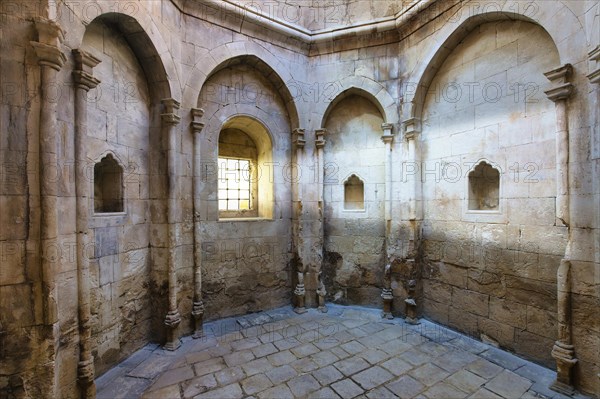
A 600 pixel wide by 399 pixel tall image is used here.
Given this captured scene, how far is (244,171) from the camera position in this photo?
212 inches

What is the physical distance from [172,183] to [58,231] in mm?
1492

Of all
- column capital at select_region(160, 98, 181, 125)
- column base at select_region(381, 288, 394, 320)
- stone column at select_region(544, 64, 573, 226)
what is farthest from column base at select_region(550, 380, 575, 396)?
column capital at select_region(160, 98, 181, 125)

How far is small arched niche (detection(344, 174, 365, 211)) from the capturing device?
525cm

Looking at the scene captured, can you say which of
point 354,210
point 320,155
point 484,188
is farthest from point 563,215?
point 320,155

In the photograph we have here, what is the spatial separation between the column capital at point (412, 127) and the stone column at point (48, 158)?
4.30m

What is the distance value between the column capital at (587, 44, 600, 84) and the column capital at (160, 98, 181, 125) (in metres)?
4.45

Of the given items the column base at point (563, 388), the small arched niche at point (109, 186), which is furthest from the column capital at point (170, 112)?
the column base at point (563, 388)

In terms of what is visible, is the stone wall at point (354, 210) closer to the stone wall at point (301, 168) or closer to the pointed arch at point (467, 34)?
the stone wall at point (301, 168)

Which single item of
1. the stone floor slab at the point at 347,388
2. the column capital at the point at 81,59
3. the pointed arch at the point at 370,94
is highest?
the pointed arch at the point at 370,94

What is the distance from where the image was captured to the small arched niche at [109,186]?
337 centimetres

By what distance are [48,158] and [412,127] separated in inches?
176

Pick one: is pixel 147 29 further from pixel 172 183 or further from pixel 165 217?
pixel 165 217

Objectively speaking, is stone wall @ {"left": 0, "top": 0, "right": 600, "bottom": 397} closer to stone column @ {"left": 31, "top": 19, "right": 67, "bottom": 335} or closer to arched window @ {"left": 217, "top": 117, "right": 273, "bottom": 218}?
stone column @ {"left": 31, "top": 19, "right": 67, "bottom": 335}

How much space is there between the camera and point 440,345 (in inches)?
148
